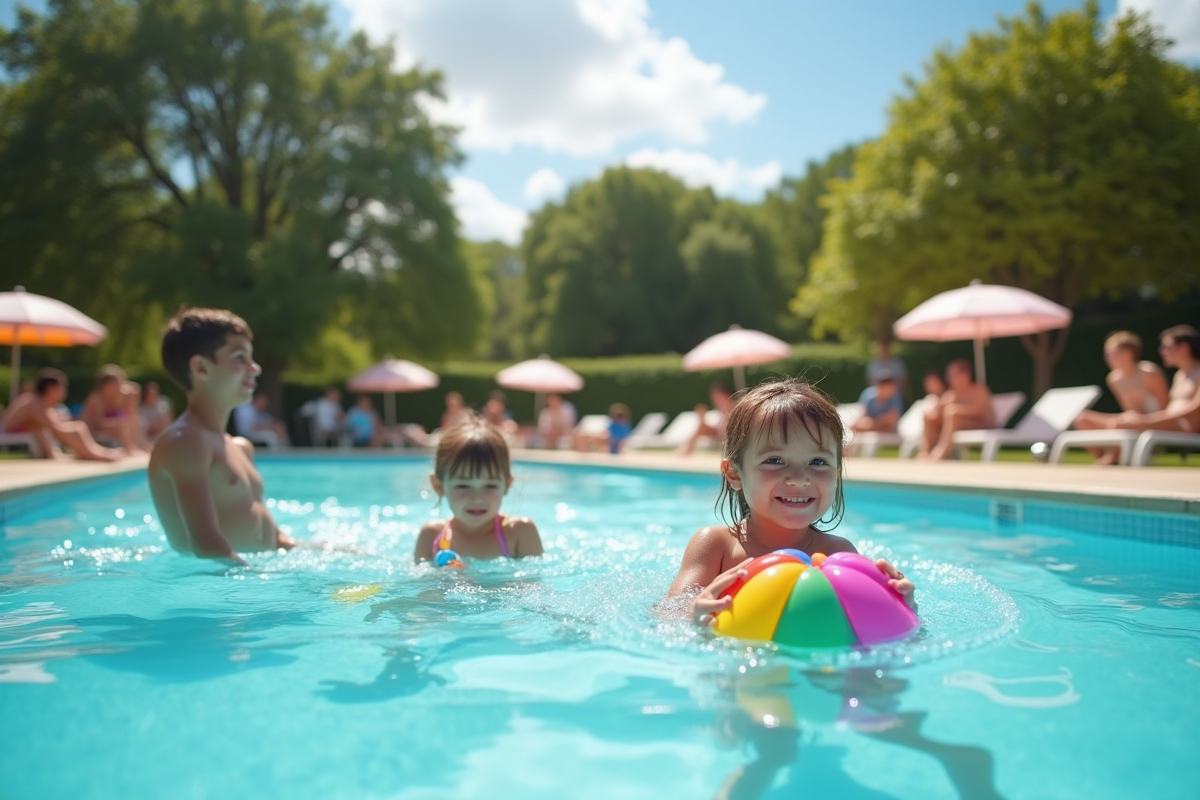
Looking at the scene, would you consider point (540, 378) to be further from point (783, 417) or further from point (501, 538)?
point (783, 417)

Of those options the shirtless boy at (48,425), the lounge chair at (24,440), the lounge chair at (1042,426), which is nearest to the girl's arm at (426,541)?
the shirtless boy at (48,425)

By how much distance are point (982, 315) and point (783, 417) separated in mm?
10247

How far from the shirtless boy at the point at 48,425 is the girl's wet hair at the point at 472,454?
9182mm

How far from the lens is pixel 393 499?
10305 millimetres

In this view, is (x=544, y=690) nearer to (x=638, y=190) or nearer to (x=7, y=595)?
(x=7, y=595)

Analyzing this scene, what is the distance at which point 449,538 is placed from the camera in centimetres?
452

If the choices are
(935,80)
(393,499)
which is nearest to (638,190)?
(935,80)

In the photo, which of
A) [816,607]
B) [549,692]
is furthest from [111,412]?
[816,607]

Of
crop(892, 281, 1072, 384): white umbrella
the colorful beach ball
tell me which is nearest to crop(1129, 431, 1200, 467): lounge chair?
crop(892, 281, 1072, 384): white umbrella

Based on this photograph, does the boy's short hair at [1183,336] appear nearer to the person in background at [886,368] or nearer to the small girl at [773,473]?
the person in background at [886,368]

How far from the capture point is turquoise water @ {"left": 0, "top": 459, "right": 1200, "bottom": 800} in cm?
199

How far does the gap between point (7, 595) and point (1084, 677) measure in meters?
4.65

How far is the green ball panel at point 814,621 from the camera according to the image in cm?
258

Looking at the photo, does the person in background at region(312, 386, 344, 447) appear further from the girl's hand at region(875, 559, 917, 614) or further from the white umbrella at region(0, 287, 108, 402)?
the girl's hand at region(875, 559, 917, 614)
